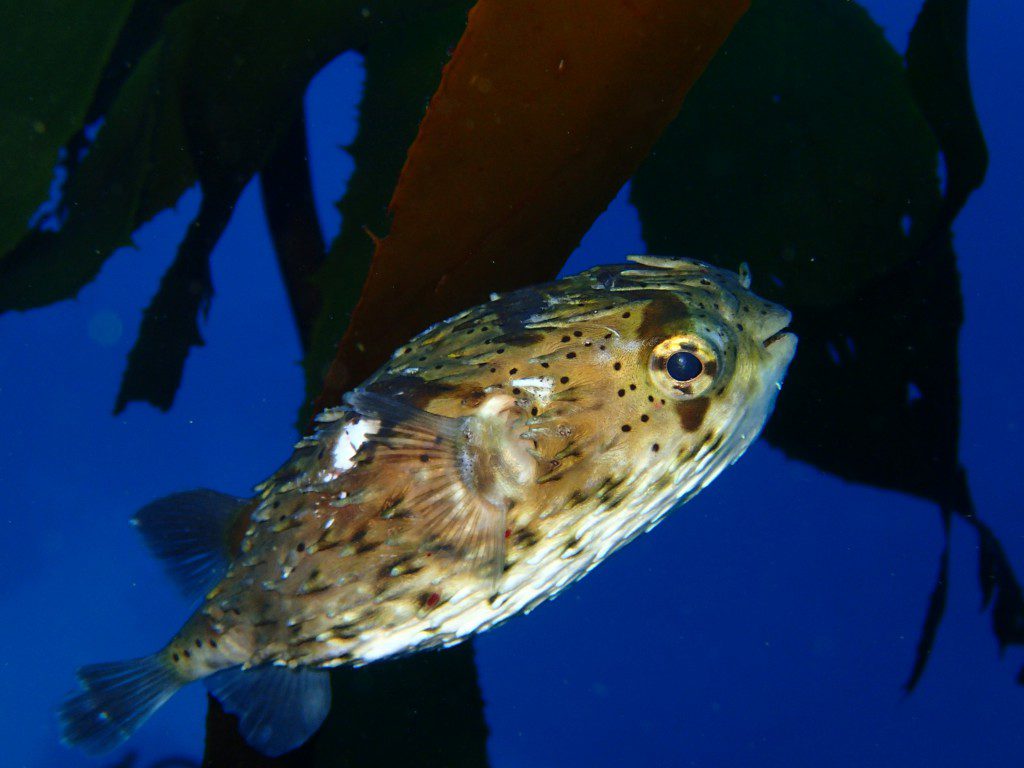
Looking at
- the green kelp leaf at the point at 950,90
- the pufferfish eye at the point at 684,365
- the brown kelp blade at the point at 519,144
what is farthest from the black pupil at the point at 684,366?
the green kelp leaf at the point at 950,90

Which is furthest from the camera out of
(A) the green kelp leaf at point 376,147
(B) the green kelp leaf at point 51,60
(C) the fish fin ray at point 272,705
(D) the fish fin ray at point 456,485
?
(A) the green kelp leaf at point 376,147

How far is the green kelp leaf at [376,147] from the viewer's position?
7.01ft

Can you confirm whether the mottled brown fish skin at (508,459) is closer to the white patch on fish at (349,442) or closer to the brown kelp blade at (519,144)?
the white patch on fish at (349,442)

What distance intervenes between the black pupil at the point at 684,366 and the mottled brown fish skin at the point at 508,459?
0.04 ft

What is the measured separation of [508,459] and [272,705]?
1.06 meters

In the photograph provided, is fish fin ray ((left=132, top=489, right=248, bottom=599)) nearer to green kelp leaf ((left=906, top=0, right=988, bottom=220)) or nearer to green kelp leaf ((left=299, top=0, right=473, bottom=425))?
green kelp leaf ((left=299, top=0, right=473, bottom=425))

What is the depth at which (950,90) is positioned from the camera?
2139 millimetres

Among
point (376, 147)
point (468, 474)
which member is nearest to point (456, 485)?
point (468, 474)

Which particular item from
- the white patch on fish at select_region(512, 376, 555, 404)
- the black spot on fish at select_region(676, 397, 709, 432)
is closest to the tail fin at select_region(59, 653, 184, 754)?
the white patch on fish at select_region(512, 376, 555, 404)

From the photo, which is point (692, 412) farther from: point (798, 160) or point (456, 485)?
point (798, 160)

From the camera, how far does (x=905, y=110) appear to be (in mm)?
2141

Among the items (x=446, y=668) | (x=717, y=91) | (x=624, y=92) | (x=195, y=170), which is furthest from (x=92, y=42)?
(x=446, y=668)

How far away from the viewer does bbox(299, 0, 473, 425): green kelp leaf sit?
214cm

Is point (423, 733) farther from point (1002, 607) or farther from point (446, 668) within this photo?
point (1002, 607)
